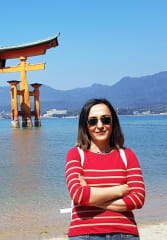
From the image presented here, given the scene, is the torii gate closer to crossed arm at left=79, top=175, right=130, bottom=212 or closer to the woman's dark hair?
the woman's dark hair

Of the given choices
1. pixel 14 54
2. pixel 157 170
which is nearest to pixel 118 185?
pixel 157 170

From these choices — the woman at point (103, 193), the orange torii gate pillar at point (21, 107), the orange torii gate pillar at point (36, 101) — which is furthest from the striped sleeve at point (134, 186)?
the orange torii gate pillar at point (36, 101)

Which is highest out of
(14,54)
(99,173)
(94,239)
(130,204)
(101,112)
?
(14,54)

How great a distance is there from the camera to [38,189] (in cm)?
694

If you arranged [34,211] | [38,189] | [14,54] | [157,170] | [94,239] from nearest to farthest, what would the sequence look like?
[94,239], [34,211], [38,189], [157,170], [14,54]

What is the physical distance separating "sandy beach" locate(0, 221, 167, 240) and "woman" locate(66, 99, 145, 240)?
2.27 m

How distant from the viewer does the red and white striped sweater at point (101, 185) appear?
5.76 ft

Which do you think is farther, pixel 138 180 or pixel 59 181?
pixel 59 181

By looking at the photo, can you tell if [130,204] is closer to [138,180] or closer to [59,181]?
[138,180]

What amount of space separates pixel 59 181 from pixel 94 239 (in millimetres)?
5999

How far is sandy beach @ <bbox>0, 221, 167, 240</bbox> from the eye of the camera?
4.00m

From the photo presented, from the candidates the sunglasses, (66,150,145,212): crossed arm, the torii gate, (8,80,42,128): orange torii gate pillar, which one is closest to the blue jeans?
(66,150,145,212): crossed arm

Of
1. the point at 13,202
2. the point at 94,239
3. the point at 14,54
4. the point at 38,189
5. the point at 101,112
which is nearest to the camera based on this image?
the point at 94,239

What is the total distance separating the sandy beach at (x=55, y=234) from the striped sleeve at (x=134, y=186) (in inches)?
88.9
